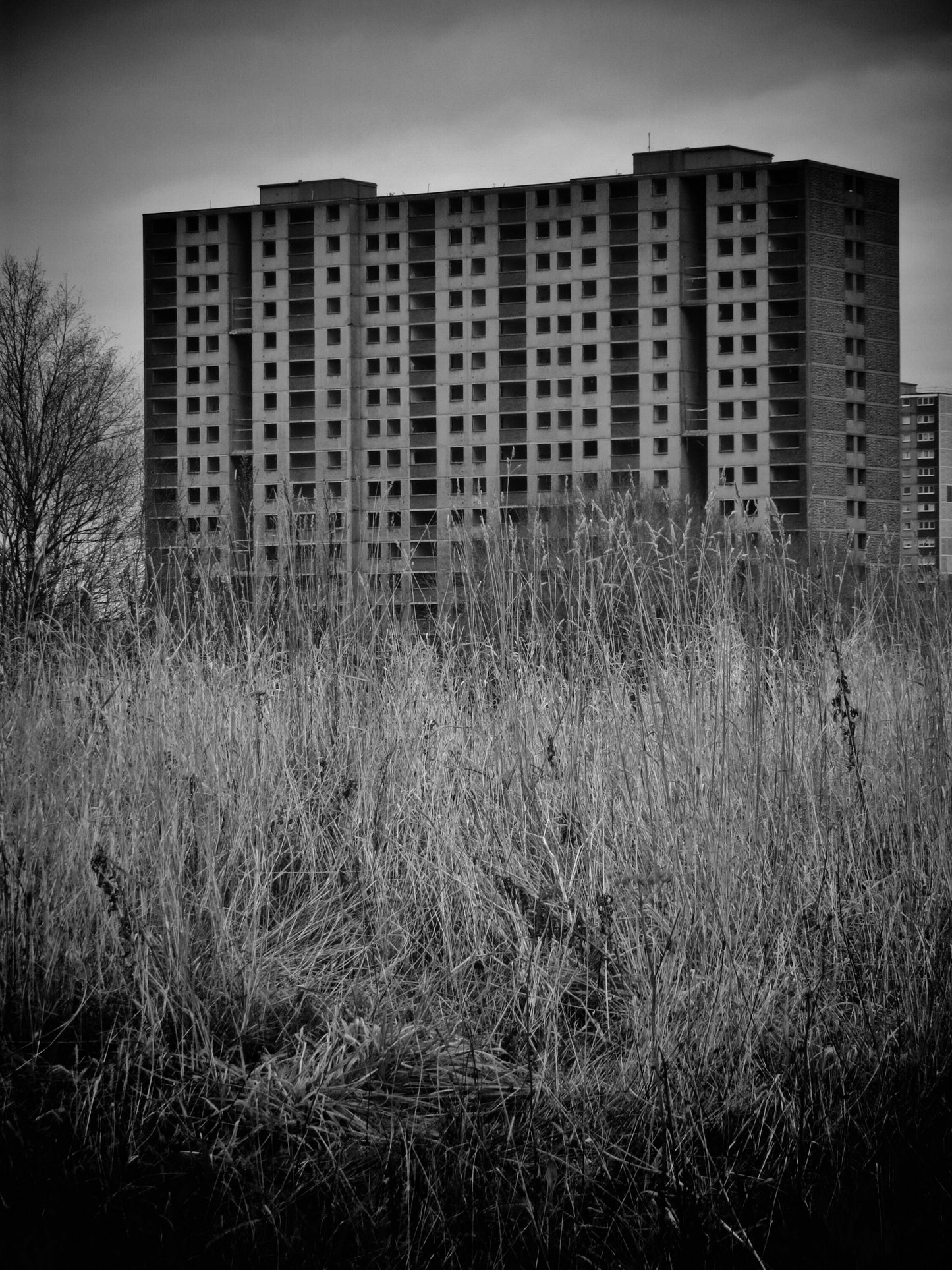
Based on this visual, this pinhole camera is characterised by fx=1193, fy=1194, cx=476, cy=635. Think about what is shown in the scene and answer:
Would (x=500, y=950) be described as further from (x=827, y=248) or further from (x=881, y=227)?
(x=881, y=227)

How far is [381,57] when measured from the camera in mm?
7480

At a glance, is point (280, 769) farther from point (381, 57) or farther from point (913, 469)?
point (913, 469)

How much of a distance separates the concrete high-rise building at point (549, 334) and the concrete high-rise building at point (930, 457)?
186ft

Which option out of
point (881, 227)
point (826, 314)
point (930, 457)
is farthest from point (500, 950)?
point (930, 457)

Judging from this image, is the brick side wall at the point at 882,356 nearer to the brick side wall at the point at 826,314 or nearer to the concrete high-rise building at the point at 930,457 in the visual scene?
the brick side wall at the point at 826,314

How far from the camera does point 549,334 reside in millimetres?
69188

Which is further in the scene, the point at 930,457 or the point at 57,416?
the point at 930,457

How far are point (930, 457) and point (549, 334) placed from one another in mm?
71105

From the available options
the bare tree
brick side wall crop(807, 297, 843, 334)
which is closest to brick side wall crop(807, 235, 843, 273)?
brick side wall crop(807, 297, 843, 334)

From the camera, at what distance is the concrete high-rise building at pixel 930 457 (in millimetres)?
121562

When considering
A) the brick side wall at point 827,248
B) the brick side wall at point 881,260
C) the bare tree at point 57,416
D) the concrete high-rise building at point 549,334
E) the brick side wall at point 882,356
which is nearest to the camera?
the bare tree at point 57,416

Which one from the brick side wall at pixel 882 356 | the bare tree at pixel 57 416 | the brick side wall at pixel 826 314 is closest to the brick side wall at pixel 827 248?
the brick side wall at pixel 826 314

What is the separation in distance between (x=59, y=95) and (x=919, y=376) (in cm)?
11274

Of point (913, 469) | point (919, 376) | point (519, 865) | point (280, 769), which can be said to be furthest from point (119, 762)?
point (913, 469)
